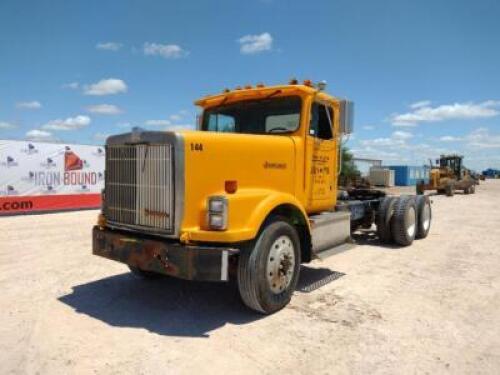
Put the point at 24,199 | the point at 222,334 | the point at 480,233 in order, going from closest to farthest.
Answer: the point at 222,334, the point at 480,233, the point at 24,199

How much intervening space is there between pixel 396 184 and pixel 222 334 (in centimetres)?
5413

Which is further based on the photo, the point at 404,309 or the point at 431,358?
the point at 404,309

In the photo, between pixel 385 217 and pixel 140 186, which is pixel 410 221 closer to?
pixel 385 217

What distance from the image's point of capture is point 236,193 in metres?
4.73

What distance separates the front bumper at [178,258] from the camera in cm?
435

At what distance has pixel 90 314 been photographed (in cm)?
498

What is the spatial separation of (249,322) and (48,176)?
526 inches

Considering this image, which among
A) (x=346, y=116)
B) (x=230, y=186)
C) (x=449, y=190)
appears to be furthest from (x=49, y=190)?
(x=449, y=190)

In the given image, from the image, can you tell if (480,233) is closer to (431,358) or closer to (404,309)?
(404,309)

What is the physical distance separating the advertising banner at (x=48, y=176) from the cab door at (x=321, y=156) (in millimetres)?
12084

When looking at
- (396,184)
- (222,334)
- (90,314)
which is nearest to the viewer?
(222,334)

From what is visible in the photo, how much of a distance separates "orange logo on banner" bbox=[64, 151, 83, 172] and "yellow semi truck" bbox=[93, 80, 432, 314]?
11.4 metres

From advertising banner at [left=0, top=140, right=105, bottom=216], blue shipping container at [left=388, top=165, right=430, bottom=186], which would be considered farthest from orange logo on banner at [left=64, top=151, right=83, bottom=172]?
blue shipping container at [left=388, top=165, right=430, bottom=186]

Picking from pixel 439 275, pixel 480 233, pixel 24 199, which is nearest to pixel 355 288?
pixel 439 275
